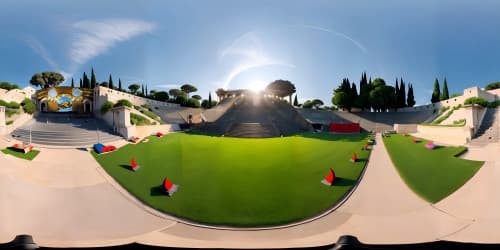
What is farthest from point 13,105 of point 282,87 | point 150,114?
point 282,87

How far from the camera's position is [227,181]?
91.0 inches

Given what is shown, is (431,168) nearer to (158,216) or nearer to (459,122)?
(459,122)

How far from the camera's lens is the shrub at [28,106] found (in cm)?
249

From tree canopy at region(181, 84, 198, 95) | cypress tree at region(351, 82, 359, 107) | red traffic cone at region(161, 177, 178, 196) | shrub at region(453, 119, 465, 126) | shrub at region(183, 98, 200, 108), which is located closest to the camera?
red traffic cone at region(161, 177, 178, 196)

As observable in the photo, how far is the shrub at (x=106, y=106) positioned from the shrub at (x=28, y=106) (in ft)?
2.44

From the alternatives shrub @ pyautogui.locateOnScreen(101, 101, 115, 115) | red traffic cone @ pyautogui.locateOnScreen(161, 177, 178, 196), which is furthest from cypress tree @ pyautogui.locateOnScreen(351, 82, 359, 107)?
shrub @ pyautogui.locateOnScreen(101, 101, 115, 115)

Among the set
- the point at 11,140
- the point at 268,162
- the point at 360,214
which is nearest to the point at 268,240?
the point at 360,214

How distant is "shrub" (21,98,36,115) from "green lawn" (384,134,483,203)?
507 cm

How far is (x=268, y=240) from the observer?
1.67 metres

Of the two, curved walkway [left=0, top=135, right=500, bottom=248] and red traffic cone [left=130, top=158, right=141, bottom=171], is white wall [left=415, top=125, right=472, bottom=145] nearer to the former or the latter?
curved walkway [left=0, top=135, right=500, bottom=248]

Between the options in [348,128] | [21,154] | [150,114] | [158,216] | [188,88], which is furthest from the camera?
[348,128]

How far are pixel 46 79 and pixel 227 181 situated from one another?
2.65 meters

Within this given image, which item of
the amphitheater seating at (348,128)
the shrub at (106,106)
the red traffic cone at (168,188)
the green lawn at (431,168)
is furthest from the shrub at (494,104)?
the shrub at (106,106)

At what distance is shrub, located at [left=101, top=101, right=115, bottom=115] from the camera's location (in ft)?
9.85
